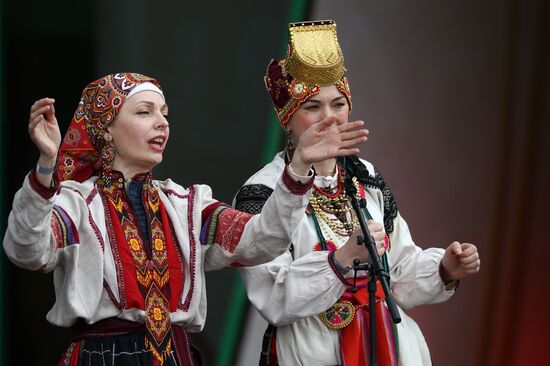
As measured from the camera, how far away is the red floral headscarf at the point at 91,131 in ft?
13.6

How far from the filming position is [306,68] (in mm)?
4520

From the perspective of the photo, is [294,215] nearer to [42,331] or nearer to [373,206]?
[373,206]

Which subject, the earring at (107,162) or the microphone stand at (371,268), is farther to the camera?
the earring at (107,162)

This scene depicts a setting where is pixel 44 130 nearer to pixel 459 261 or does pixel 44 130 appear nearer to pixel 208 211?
pixel 208 211

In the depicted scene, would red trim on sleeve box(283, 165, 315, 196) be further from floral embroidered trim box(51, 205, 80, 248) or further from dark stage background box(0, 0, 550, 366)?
dark stage background box(0, 0, 550, 366)

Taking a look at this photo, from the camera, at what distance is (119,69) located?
549cm

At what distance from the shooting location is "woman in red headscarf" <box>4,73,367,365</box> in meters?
3.91

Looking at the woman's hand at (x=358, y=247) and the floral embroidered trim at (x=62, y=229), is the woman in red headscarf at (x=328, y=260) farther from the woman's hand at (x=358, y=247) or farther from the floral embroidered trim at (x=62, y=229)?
the floral embroidered trim at (x=62, y=229)

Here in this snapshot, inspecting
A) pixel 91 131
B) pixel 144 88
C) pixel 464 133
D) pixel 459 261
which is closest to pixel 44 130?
pixel 91 131

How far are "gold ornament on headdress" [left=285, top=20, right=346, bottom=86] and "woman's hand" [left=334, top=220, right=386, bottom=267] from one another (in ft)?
1.89

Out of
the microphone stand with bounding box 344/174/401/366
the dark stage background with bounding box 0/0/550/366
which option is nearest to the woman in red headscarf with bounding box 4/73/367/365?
the microphone stand with bounding box 344/174/401/366

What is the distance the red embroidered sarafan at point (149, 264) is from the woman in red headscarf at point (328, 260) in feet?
1.29

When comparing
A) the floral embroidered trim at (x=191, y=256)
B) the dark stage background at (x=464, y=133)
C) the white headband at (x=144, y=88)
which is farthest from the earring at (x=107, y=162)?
the dark stage background at (x=464, y=133)

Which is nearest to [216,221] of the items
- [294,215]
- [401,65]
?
[294,215]
